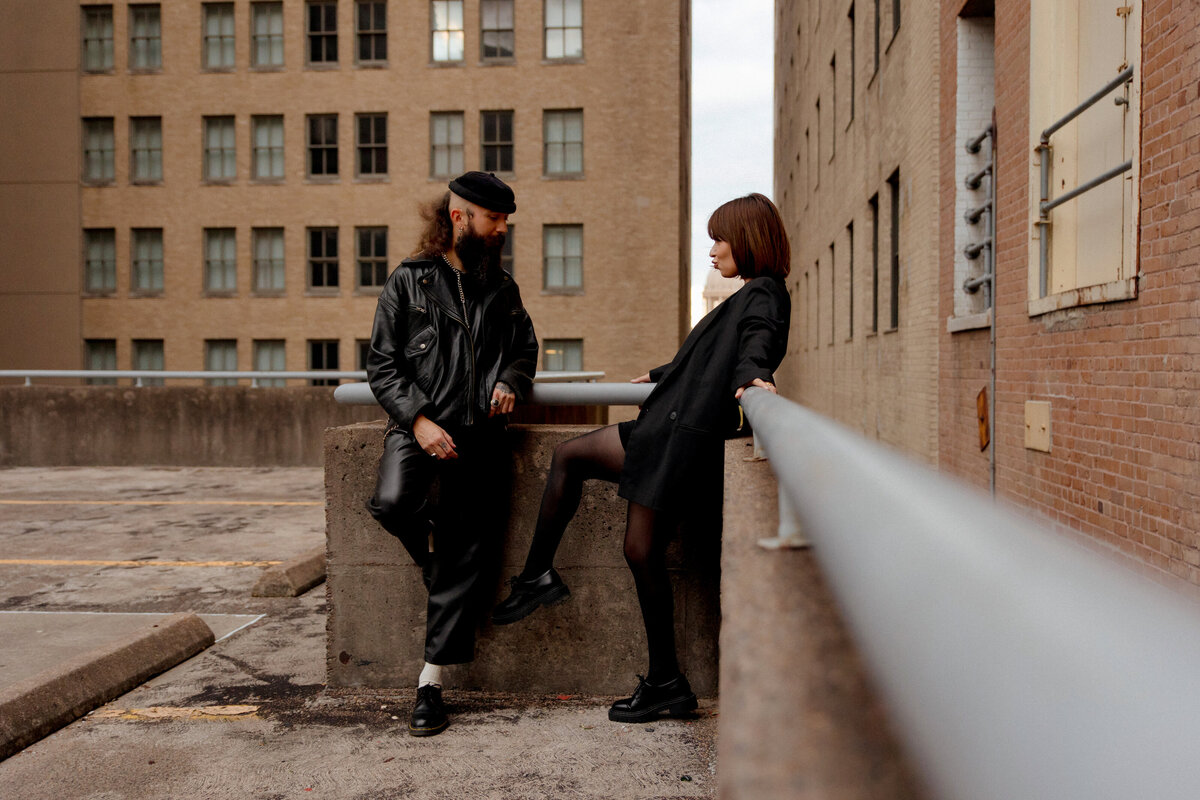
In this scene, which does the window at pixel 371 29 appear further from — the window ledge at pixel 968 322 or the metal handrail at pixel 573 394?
the metal handrail at pixel 573 394

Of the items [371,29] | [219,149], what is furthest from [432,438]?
[219,149]

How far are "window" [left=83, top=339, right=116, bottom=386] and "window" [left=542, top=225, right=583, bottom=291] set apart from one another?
14.0 meters

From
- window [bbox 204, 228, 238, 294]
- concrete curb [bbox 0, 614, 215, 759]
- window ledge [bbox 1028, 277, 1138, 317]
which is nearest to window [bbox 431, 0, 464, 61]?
window [bbox 204, 228, 238, 294]

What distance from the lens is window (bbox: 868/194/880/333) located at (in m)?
15.2

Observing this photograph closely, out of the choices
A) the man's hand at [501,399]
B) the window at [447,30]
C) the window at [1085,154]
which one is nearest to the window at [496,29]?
the window at [447,30]

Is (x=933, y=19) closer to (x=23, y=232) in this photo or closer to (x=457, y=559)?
(x=457, y=559)

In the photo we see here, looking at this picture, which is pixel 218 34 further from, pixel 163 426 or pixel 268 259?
pixel 163 426

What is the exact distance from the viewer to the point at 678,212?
2975 centimetres

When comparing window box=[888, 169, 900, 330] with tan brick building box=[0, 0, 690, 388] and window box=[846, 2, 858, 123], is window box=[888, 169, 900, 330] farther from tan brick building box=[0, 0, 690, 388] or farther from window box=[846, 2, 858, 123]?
tan brick building box=[0, 0, 690, 388]

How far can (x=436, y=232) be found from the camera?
4219 millimetres

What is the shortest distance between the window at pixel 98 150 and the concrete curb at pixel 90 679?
30348 mm

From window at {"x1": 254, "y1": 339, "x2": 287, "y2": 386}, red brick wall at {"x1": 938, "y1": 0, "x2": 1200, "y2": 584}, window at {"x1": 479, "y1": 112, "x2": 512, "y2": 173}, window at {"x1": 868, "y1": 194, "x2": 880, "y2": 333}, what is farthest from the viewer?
window at {"x1": 254, "y1": 339, "x2": 287, "y2": 386}

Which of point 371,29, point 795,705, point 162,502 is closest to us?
point 795,705

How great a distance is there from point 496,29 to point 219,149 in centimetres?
948
